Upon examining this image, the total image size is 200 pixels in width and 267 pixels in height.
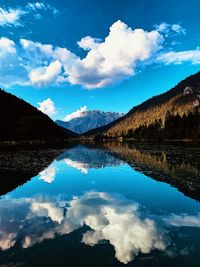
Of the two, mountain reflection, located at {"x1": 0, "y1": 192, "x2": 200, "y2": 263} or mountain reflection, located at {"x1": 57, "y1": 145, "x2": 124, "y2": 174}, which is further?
mountain reflection, located at {"x1": 57, "y1": 145, "x2": 124, "y2": 174}

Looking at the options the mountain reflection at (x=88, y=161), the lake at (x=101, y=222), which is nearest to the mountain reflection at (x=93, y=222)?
the lake at (x=101, y=222)

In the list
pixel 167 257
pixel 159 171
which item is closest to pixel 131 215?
pixel 167 257

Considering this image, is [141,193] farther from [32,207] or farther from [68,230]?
[68,230]

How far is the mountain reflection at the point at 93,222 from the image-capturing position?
16438mm

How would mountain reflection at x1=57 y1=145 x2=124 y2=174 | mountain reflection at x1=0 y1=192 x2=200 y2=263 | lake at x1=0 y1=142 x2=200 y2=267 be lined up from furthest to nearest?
mountain reflection at x1=57 y1=145 x2=124 y2=174
mountain reflection at x1=0 y1=192 x2=200 y2=263
lake at x1=0 y1=142 x2=200 y2=267

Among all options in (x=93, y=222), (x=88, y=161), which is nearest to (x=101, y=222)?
(x=93, y=222)

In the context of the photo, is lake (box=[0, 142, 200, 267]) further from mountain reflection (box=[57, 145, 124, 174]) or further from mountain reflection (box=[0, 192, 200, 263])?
mountain reflection (box=[57, 145, 124, 174])

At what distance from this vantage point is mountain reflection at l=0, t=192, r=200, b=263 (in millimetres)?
16438

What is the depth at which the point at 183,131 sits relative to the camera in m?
180

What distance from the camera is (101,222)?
2030cm

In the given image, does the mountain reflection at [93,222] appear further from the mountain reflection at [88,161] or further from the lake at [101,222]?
the mountain reflection at [88,161]

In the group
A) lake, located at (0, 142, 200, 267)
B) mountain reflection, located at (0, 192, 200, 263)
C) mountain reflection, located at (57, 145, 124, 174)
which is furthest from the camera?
mountain reflection, located at (57, 145, 124, 174)

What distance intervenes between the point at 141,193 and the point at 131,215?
838cm

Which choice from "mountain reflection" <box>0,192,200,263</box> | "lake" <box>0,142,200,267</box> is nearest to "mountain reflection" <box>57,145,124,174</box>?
"lake" <box>0,142,200,267</box>
